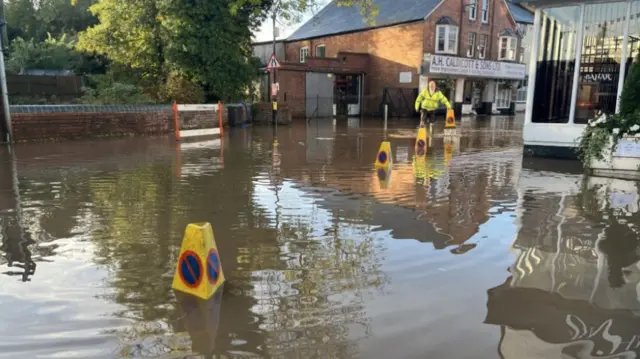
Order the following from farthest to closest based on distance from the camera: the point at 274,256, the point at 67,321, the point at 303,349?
the point at 274,256, the point at 67,321, the point at 303,349

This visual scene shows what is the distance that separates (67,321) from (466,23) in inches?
1379

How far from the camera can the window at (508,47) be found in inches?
1469

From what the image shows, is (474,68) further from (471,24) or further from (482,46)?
(471,24)

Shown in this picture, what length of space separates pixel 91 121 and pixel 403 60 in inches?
889

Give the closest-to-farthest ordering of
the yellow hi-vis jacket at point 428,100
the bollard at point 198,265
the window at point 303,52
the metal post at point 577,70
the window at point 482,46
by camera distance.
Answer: the bollard at point 198,265, the metal post at point 577,70, the yellow hi-vis jacket at point 428,100, the window at point 482,46, the window at point 303,52

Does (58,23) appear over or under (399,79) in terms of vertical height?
over

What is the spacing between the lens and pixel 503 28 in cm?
3722

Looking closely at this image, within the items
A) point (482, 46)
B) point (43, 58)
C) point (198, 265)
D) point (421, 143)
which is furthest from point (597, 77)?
point (482, 46)

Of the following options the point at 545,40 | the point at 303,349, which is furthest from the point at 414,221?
the point at 545,40

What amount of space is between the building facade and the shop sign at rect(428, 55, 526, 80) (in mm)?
20275

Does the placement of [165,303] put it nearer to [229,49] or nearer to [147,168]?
[147,168]

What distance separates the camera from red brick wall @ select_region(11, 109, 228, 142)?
1292 centimetres

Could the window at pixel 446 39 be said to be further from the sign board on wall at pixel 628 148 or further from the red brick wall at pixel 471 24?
the sign board on wall at pixel 628 148

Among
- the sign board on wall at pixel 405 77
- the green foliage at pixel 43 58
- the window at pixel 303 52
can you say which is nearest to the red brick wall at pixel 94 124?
the green foliage at pixel 43 58
